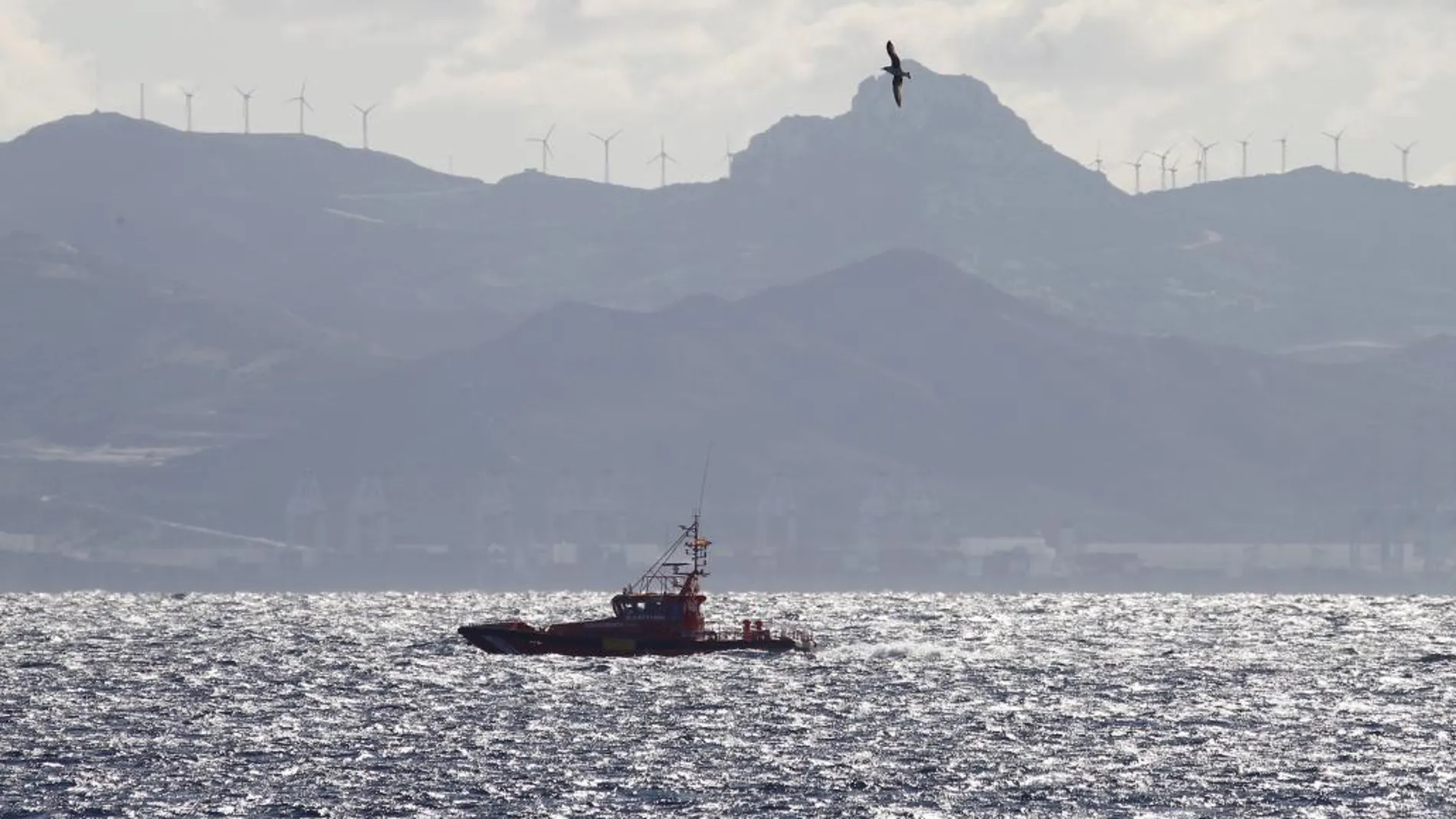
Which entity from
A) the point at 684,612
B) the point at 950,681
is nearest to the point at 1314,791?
the point at 950,681

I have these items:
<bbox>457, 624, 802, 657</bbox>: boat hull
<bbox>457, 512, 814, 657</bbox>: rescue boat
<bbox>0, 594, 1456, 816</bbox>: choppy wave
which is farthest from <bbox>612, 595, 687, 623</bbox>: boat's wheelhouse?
<bbox>0, 594, 1456, 816</bbox>: choppy wave

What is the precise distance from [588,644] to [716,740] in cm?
5532

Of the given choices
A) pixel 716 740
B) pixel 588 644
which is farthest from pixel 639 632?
pixel 716 740

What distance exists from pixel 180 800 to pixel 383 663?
8301 centimetres

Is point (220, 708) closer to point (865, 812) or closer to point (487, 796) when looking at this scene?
point (487, 796)

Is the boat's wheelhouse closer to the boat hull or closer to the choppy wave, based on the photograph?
the boat hull

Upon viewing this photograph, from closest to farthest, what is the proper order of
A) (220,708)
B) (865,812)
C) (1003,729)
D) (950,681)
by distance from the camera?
(865,812) < (1003,729) < (220,708) < (950,681)

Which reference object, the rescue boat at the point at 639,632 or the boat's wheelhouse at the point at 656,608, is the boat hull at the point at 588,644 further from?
the boat's wheelhouse at the point at 656,608

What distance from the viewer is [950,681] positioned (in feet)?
574

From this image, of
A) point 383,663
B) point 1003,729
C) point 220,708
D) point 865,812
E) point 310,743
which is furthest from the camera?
point 383,663

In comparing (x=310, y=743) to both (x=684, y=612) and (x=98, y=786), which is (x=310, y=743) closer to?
(x=98, y=786)

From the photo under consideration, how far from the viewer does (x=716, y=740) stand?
131 meters

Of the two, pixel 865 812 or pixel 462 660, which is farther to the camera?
pixel 462 660

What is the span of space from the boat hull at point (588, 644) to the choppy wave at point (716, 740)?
132 cm
